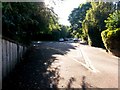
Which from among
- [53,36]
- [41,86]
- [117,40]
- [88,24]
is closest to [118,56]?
[117,40]

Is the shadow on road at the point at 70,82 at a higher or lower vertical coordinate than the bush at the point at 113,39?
lower

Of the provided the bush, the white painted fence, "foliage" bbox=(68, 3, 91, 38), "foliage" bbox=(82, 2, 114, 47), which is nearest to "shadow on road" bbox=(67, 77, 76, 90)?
the white painted fence

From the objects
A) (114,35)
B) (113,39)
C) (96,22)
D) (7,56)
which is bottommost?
(7,56)

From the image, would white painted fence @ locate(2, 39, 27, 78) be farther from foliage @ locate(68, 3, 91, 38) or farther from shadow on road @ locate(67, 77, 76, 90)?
foliage @ locate(68, 3, 91, 38)

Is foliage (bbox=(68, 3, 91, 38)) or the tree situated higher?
foliage (bbox=(68, 3, 91, 38))

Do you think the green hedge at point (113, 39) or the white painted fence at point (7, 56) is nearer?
the white painted fence at point (7, 56)

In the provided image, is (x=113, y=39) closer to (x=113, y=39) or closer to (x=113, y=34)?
(x=113, y=39)

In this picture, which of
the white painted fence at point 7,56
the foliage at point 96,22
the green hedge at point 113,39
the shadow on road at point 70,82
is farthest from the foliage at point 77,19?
the shadow on road at point 70,82

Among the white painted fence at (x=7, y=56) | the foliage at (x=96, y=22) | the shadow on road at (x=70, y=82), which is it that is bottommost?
the shadow on road at (x=70, y=82)

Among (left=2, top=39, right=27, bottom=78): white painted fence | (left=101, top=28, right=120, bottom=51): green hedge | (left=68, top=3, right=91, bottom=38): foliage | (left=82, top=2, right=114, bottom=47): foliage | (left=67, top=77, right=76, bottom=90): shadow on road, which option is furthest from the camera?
(left=68, top=3, right=91, bottom=38): foliage

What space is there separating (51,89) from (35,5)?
252 inches

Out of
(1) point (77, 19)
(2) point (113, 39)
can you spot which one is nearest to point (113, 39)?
(2) point (113, 39)

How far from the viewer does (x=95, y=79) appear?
10375mm

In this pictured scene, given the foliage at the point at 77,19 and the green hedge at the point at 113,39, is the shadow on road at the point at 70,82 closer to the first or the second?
the green hedge at the point at 113,39
